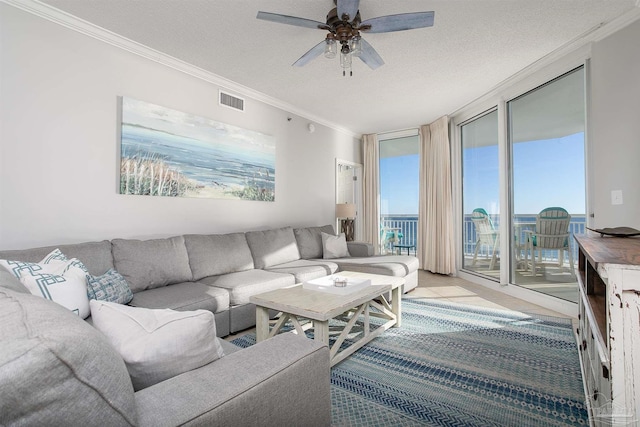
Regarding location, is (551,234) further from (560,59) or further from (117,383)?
(117,383)

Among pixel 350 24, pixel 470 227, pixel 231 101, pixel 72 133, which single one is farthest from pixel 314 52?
pixel 470 227

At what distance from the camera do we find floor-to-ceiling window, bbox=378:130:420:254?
587 centimetres

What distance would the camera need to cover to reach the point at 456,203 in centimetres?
508

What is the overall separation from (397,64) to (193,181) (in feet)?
8.10

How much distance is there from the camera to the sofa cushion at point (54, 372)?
0.46 meters

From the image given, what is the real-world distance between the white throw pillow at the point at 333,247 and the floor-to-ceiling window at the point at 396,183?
1770mm

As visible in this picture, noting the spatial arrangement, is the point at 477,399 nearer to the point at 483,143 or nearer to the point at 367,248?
the point at 367,248

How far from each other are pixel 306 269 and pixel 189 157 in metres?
1.72

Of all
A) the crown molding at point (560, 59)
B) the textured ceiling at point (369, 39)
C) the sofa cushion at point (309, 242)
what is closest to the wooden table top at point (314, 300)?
the sofa cushion at point (309, 242)

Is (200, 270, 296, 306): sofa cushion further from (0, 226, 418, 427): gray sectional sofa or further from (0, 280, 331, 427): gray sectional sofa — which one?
(0, 280, 331, 427): gray sectional sofa

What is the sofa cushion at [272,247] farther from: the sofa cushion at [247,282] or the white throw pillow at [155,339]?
the white throw pillow at [155,339]

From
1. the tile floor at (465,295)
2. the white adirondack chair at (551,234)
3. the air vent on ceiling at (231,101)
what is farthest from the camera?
the air vent on ceiling at (231,101)

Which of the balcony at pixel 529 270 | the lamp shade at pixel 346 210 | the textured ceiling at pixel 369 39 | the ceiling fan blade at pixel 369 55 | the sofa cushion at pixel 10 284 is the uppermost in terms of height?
the textured ceiling at pixel 369 39

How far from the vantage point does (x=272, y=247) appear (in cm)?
375
